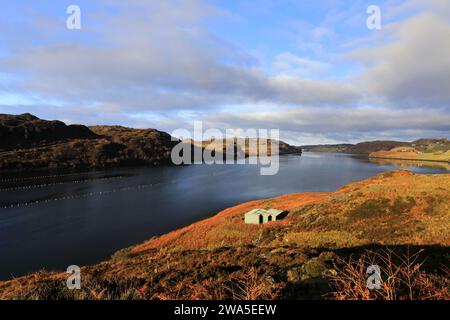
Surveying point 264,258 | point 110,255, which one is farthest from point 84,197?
point 264,258

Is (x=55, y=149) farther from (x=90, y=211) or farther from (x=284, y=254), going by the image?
(x=284, y=254)

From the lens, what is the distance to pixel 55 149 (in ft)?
498

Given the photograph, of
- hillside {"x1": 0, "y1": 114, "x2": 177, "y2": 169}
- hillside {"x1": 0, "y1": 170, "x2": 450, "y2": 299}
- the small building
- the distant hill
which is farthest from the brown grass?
the distant hill

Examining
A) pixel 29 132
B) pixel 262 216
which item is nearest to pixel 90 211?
pixel 262 216

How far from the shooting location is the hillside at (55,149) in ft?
432

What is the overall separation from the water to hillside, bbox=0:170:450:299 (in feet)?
39.2

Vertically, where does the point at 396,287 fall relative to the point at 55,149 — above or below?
below

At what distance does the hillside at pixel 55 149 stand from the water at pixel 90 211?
26.9 m

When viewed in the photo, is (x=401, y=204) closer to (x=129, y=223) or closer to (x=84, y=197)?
(x=129, y=223)

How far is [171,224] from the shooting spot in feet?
171

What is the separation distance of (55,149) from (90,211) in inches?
4332

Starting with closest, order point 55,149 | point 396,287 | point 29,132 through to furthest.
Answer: point 396,287 → point 55,149 → point 29,132


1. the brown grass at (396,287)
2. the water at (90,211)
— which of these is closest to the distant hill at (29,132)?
the water at (90,211)
